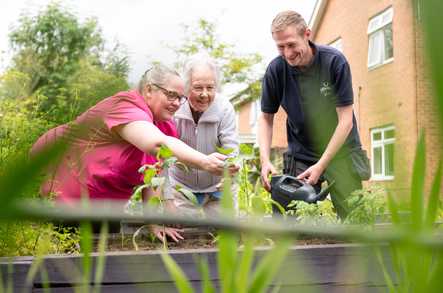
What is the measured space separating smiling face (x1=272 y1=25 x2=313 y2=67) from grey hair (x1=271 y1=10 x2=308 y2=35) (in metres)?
0.01

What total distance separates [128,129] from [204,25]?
20.7 m

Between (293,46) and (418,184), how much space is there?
2.75 m

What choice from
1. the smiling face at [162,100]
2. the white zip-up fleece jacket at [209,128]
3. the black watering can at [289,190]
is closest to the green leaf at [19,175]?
the smiling face at [162,100]

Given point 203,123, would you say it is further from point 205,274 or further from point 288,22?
point 205,274

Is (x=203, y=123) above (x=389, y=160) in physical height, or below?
above

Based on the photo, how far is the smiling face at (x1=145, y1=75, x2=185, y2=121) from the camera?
97.0 inches

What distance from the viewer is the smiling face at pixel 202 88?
2.95 metres

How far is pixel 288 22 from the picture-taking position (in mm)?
2893

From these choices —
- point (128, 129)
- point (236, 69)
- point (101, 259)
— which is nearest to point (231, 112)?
point (128, 129)

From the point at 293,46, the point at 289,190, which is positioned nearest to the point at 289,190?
the point at 289,190

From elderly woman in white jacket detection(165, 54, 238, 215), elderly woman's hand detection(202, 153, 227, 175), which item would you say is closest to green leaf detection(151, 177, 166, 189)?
elderly woman's hand detection(202, 153, 227, 175)

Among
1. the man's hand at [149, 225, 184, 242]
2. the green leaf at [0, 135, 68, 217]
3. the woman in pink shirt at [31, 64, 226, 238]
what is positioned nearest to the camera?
the green leaf at [0, 135, 68, 217]

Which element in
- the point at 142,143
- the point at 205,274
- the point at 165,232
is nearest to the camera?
the point at 205,274

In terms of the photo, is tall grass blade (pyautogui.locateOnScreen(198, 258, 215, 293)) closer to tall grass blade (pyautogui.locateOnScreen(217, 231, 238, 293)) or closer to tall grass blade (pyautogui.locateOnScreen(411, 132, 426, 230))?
tall grass blade (pyautogui.locateOnScreen(217, 231, 238, 293))
